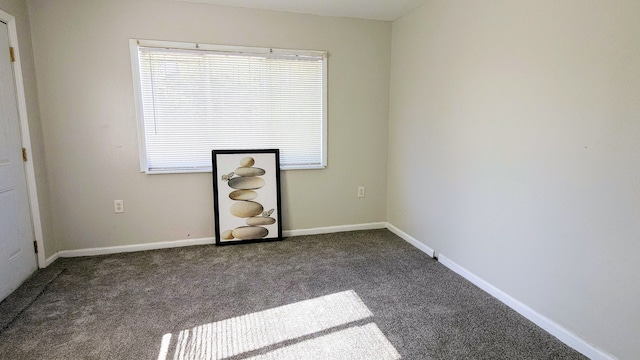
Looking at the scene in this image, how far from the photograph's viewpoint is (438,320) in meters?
2.04

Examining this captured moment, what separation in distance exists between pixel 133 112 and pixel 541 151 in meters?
3.36

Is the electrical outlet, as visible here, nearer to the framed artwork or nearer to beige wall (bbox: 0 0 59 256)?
beige wall (bbox: 0 0 59 256)

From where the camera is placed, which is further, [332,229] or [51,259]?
[332,229]

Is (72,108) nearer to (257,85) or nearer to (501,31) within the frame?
(257,85)

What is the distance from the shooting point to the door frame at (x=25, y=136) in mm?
2494

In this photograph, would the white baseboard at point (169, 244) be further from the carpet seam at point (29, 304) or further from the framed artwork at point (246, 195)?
the carpet seam at point (29, 304)

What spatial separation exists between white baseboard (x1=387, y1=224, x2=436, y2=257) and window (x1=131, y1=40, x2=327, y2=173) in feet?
3.86

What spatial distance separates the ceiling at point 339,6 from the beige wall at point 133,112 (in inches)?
3.9

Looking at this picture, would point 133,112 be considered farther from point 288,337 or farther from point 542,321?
point 542,321

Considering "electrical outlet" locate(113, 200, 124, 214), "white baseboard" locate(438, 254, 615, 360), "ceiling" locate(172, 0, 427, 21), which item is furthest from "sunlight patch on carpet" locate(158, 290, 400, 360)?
"ceiling" locate(172, 0, 427, 21)

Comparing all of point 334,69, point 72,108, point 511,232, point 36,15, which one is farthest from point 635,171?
point 36,15

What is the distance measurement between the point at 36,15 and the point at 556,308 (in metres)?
4.51

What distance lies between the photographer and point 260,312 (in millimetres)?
2146

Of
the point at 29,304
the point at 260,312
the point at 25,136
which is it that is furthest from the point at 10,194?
the point at 260,312
